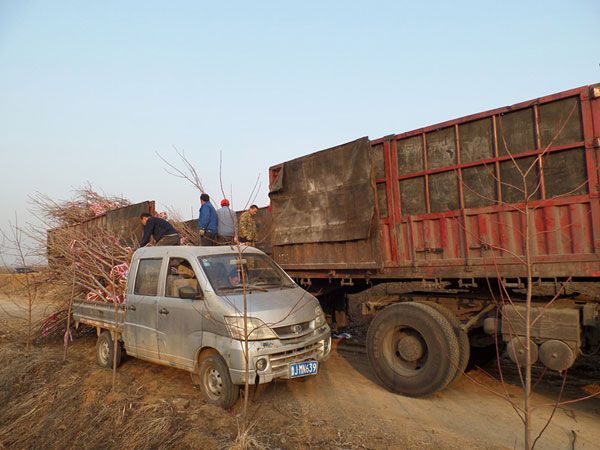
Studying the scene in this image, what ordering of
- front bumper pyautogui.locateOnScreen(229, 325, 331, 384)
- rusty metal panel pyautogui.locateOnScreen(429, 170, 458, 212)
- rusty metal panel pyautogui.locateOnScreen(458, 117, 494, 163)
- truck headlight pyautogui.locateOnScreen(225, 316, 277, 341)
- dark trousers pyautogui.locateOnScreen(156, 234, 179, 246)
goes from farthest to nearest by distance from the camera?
dark trousers pyautogui.locateOnScreen(156, 234, 179, 246) < rusty metal panel pyautogui.locateOnScreen(429, 170, 458, 212) < rusty metal panel pyautogui.locateOnScreen(458, 117, 494, 163) < truck headlight pyautogui.locateOnScreen(225, 316, 277, 341) < front bumper pyautogui.locateOnScreen(229, 325, 331, 384)

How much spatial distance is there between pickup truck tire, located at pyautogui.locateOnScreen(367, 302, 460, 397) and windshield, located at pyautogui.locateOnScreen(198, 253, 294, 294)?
143 centimetres

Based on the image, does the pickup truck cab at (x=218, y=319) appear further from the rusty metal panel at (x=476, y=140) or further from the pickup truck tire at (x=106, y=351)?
the rusty metal panel at (x=476, y=140)

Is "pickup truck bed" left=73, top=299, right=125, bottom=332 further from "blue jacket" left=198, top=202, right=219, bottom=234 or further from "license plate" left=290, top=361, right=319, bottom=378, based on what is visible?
"license plate" left=290, top=361, right=319, bottom=378

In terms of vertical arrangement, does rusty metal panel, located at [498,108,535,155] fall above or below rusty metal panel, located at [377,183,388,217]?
above

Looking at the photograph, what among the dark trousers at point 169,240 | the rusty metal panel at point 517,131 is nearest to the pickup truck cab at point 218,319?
the dark trousers at point 169,240

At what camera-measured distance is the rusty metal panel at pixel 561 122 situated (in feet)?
13.8

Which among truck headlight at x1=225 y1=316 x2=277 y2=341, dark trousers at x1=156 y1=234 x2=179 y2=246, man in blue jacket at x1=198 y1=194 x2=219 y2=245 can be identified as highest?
man in blue jacket at x1=198 y1=194 x2=219 y2=245

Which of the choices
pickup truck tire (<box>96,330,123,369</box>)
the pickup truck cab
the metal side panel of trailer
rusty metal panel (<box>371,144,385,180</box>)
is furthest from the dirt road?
rusty metal panel (<box>371,144,385,180</box>)

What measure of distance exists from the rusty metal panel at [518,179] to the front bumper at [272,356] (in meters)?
2.78

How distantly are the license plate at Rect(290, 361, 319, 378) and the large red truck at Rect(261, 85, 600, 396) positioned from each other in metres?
1.01

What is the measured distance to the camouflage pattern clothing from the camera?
7820 mm

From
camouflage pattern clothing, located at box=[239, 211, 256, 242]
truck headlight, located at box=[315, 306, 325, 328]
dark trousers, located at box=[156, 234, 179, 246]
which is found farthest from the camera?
camouflage pattern clothing, located at box=[239, 211, 256, 242]

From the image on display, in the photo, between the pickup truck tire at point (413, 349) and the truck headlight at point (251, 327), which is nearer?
the truck headlight at point (251, 327)

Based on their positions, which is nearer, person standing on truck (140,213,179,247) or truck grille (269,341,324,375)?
truck grille (269,341,324,375)
